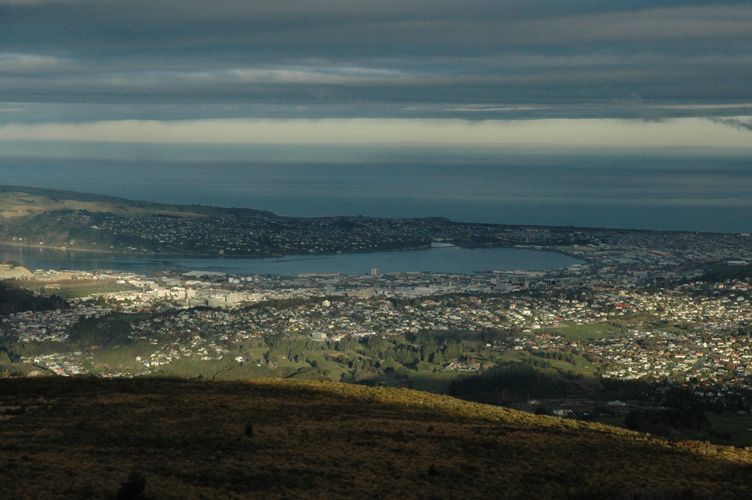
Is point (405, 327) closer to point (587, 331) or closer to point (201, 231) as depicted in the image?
point (587, 331)

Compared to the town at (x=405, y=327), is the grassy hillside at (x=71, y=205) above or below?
above

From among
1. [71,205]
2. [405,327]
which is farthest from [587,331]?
[71,205]

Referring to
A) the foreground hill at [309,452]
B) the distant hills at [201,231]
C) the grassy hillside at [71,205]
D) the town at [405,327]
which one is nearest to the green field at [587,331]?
the town at [405,327]

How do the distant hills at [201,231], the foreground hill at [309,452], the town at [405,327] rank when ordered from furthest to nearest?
the distant hills at [201,231]
the town at [405,327]
the foreground hill at [309,452]

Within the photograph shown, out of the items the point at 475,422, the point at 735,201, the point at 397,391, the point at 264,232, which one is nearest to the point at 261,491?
the point at 475,422

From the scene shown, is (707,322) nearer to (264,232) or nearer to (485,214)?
(264,232)

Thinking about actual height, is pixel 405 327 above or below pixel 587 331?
below

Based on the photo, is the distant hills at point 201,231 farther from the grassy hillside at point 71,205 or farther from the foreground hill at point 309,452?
the foreground hill at point 309,452

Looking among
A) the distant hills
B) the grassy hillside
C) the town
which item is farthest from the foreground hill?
the grassy hillside

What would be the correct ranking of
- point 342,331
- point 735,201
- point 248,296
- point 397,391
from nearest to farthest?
point 397,391, point 342,331, point 248,296, point 735,201
